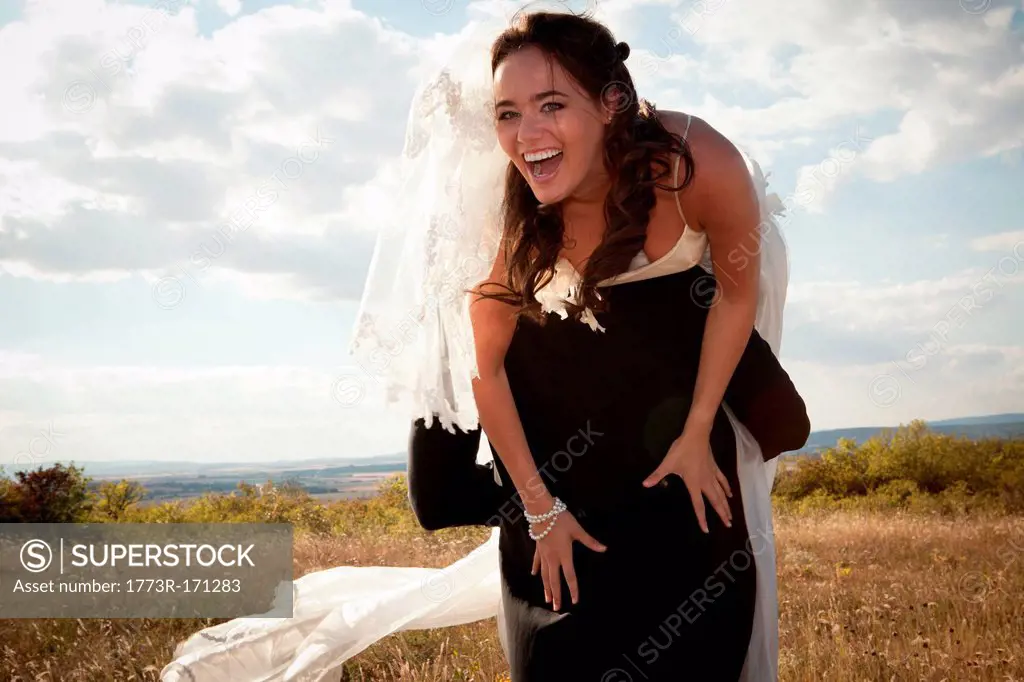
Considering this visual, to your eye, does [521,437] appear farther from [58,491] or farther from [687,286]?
[58,491]

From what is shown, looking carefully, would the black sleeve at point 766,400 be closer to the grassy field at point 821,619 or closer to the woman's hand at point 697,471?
the woman's hand at point 697,471

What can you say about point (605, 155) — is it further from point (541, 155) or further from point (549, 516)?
point (549, 516)

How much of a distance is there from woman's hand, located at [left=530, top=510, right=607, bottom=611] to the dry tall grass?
1.38 metres

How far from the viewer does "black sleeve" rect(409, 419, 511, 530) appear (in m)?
2.93

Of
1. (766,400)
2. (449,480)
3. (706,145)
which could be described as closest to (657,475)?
(766,400)

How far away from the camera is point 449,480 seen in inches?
118

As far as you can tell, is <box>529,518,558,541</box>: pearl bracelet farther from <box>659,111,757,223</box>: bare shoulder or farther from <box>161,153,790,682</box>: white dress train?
<box>659,111,757,223</box>: bare shoulder

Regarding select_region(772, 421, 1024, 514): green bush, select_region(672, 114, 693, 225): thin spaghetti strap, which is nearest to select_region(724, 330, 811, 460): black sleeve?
select_region(672, 114, 693, 225): thin spaghetti strap

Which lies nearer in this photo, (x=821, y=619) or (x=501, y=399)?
(x=501, y=399)

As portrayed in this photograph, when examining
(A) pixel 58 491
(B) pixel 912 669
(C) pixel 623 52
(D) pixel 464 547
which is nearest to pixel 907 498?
(D) pixel 464 547

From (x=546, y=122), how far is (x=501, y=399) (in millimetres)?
898

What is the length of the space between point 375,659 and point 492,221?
9.18 feet

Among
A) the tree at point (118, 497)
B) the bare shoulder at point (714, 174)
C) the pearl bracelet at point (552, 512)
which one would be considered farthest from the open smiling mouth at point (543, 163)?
the tree at point (118, 497)

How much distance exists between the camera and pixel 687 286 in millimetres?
2709
